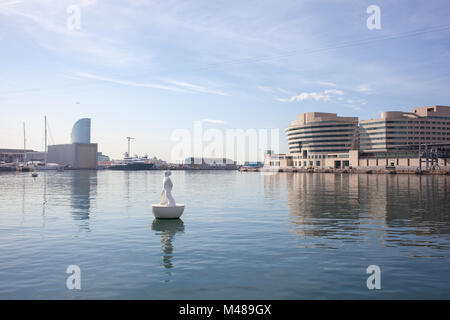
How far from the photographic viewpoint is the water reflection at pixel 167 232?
16.0 metres

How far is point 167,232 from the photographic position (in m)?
22.4

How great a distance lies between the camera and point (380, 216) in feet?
97.5

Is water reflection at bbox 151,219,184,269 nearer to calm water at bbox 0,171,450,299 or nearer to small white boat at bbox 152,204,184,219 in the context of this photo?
calm water at bbox 0,171,450,299

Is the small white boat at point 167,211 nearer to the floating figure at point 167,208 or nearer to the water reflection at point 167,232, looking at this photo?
the floating figure at point 167,208

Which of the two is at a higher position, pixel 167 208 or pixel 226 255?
pixel 167 208

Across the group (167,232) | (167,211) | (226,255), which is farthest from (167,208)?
(226,255)

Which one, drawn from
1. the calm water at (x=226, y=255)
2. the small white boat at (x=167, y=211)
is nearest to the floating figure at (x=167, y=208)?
the small white boat at (x=167, y=211)

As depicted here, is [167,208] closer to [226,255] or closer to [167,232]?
[167,232]

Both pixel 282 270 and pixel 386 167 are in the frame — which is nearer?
pixel 282 270

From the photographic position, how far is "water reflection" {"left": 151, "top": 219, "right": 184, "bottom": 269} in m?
16.0

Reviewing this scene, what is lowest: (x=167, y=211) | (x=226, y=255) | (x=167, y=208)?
(x=226, y=255)
